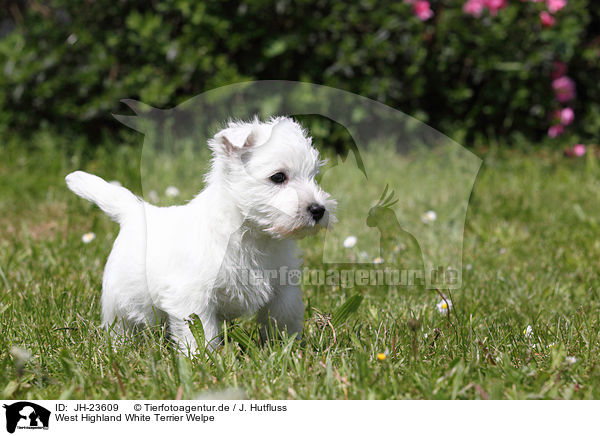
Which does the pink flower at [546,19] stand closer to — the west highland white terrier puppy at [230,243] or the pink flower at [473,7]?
the pink flower at [473,7]

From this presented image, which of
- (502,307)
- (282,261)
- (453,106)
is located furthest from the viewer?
(453,106)

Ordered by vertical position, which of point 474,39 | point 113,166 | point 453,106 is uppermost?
point 474,39

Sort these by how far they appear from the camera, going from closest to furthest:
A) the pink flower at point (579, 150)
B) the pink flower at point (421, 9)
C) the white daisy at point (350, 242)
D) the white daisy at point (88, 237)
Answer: the white daisy at point (350, 242) < the white daisy at point (88, 237) < the pink flower at point (421, 9) < the pink flower at point (579, 150)

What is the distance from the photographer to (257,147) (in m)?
2.46

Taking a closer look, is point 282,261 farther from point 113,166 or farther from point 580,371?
point 113,166

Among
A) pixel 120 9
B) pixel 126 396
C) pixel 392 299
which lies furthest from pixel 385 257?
pixel 120 9

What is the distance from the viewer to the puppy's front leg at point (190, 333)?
254 centimetres

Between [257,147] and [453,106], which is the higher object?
[453,106]

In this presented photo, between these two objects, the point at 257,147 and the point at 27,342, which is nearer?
the point at 257,147

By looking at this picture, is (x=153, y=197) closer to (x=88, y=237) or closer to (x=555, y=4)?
(x=88, y=237)

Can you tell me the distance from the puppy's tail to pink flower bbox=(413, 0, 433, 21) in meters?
4.13

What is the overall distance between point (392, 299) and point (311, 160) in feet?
3.80

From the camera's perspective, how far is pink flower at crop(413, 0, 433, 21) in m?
6.08
